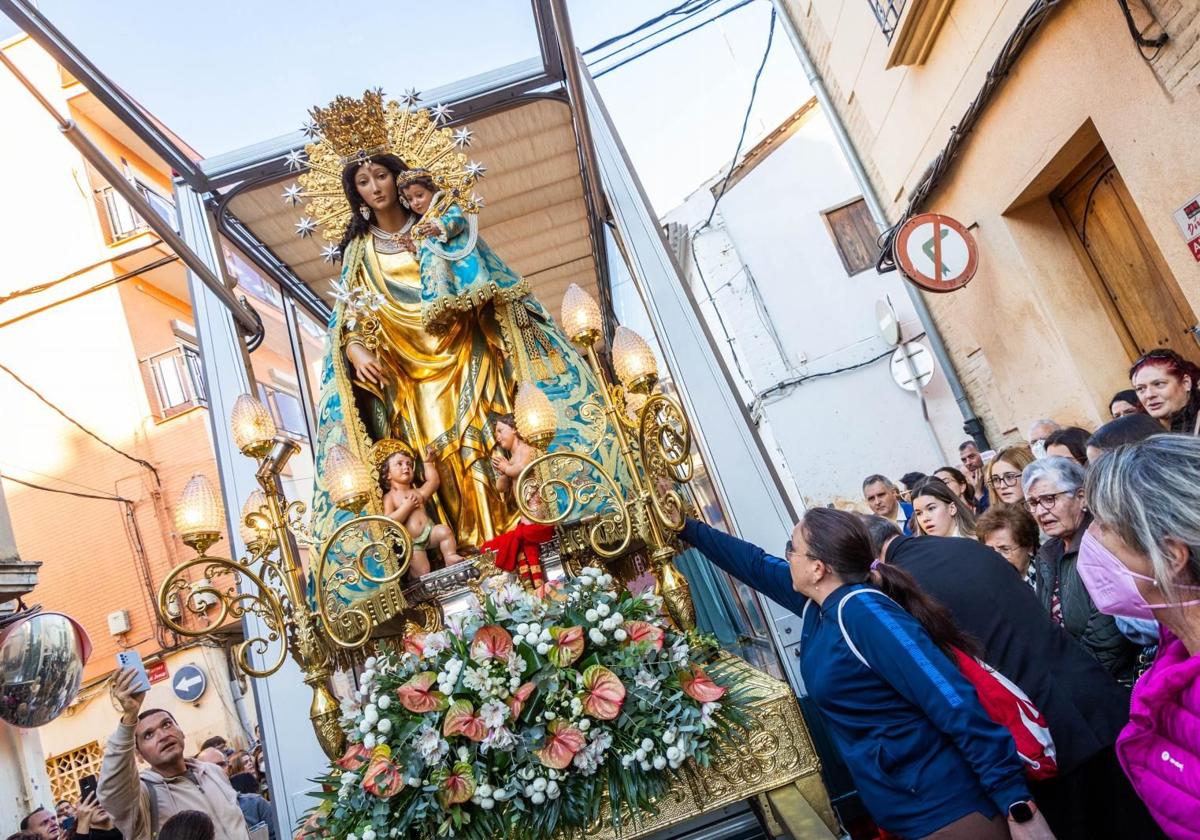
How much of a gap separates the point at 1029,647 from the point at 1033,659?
3 cm

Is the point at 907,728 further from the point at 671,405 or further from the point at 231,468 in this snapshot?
the point at 231,468

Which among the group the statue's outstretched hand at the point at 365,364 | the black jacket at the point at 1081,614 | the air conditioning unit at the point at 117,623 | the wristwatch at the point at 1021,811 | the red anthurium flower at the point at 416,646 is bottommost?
the wristwatch at the point at 1021,811

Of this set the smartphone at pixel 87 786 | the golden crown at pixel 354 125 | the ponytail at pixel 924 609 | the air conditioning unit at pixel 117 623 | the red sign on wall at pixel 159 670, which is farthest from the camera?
the air conditioning unit at pixel 117 623

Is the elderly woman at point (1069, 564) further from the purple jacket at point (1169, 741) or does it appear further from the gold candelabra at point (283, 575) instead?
the gold candelabra at point (283, 575)

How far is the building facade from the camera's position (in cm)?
1316

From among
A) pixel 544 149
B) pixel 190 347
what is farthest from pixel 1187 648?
pixel 190 347

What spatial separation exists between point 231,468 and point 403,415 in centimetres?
139

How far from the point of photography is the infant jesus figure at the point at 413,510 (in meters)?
3.64

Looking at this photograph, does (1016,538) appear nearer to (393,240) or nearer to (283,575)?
(283,575)

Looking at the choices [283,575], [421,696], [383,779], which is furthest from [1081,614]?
[283,575]

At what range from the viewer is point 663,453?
11.1 ft

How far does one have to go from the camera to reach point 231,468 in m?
4.87

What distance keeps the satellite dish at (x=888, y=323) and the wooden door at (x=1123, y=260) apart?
616 centimetres

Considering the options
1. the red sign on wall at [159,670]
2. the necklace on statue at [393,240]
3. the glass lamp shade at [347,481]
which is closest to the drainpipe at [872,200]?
the necklace on statue at [393,240]
